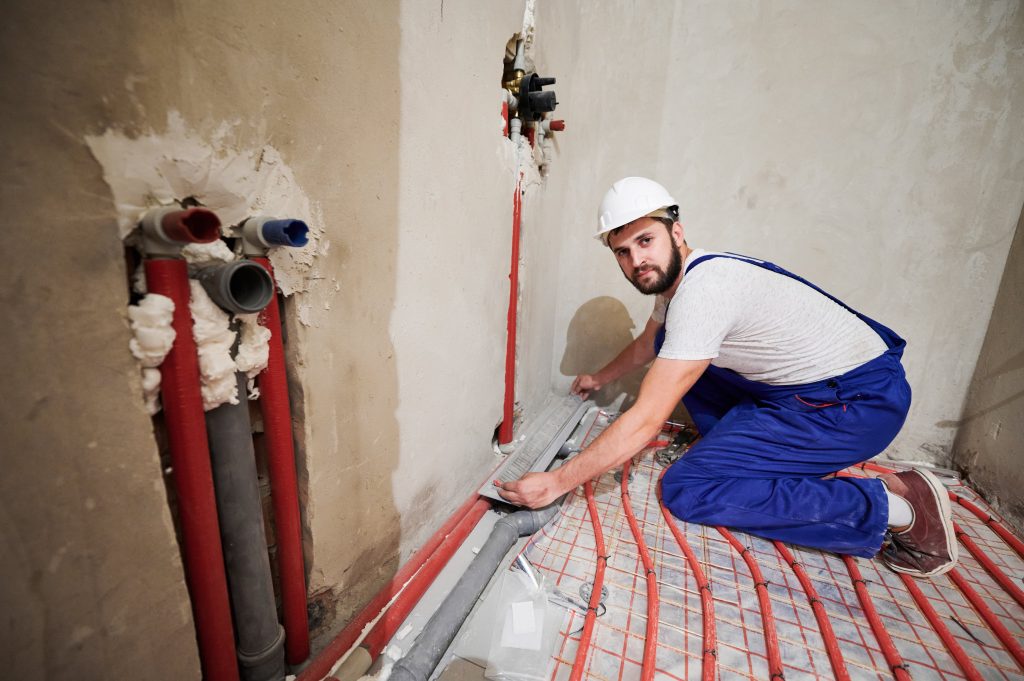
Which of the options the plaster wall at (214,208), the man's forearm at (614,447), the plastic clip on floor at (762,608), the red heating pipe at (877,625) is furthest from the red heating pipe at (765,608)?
the plaster wall at (214,208)

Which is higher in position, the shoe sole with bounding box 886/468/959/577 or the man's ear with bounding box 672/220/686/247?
the man's ear with bounding box 672/220/686/247

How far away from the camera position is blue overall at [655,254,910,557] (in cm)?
130

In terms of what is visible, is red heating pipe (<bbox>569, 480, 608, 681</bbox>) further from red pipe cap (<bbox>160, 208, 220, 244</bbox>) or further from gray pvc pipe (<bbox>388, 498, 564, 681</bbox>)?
red pipe cap (<bbox>160, 208, 220, 244</bbox>)

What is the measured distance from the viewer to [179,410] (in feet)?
1.76

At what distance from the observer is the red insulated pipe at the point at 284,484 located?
0.67 m

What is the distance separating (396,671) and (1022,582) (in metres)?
1.89

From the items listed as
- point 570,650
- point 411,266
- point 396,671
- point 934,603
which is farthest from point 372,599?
point 934,603

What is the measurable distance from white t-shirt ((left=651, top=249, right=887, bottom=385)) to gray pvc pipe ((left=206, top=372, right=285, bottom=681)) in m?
1.06

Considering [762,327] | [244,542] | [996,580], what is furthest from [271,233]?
[996,580]

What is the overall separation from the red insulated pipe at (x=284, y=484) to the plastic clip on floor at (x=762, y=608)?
595 millimetres

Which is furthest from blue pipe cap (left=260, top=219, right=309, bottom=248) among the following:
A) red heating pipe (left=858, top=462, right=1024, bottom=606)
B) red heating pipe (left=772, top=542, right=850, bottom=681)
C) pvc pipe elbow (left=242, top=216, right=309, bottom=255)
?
red heating pipe (left=858, top=462, right=1024, bottom=606)

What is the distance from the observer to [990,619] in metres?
1.07

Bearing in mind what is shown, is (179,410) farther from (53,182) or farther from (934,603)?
(934,603)

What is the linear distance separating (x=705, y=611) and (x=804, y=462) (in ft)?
2.41
